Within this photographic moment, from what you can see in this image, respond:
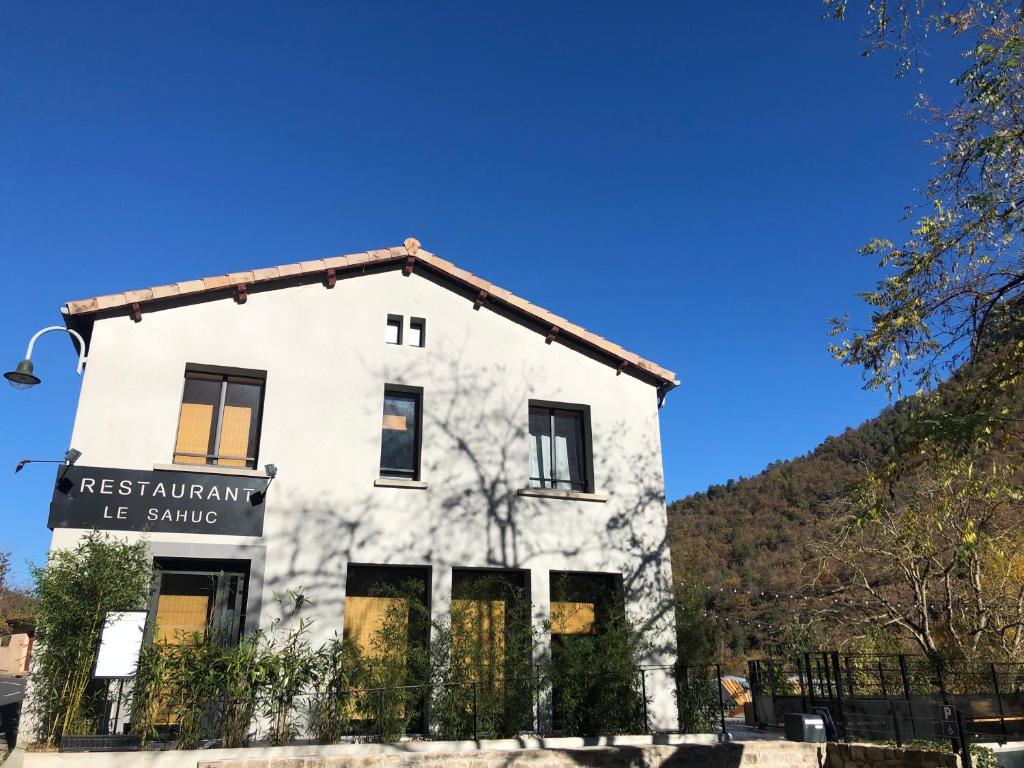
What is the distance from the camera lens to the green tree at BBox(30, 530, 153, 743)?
28.3 ft

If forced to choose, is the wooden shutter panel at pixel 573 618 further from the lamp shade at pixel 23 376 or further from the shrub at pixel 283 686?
the lamp shade at pixel 23 376

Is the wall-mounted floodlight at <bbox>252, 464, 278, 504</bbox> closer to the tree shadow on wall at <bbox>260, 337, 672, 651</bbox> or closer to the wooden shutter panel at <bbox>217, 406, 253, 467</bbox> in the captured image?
the tree shadow on wall at <bbox>260, 337, 672, 651</bbox>

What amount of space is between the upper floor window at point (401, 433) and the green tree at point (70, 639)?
4.29 metres

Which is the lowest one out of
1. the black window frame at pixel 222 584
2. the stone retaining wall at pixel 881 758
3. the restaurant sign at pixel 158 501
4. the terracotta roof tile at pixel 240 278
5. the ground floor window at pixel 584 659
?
the stone retaining wall at pixel 881 758

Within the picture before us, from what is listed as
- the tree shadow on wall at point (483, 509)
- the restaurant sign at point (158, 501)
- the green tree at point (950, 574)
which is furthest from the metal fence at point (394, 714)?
the green tree at point (950, 574)

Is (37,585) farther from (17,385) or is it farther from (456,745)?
(456,745)

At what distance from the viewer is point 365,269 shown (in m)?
12.7

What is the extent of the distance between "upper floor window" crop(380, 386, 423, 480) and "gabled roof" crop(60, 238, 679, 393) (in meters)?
2.08

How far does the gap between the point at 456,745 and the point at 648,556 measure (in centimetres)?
480

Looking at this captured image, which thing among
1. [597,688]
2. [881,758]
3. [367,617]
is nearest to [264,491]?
[367,617]

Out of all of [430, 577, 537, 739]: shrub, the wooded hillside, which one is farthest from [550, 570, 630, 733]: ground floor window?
the wooded hillside

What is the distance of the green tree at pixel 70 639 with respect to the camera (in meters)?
8.64

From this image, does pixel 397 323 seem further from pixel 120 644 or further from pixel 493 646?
pixel 120 644

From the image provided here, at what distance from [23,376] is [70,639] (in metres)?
3.25
